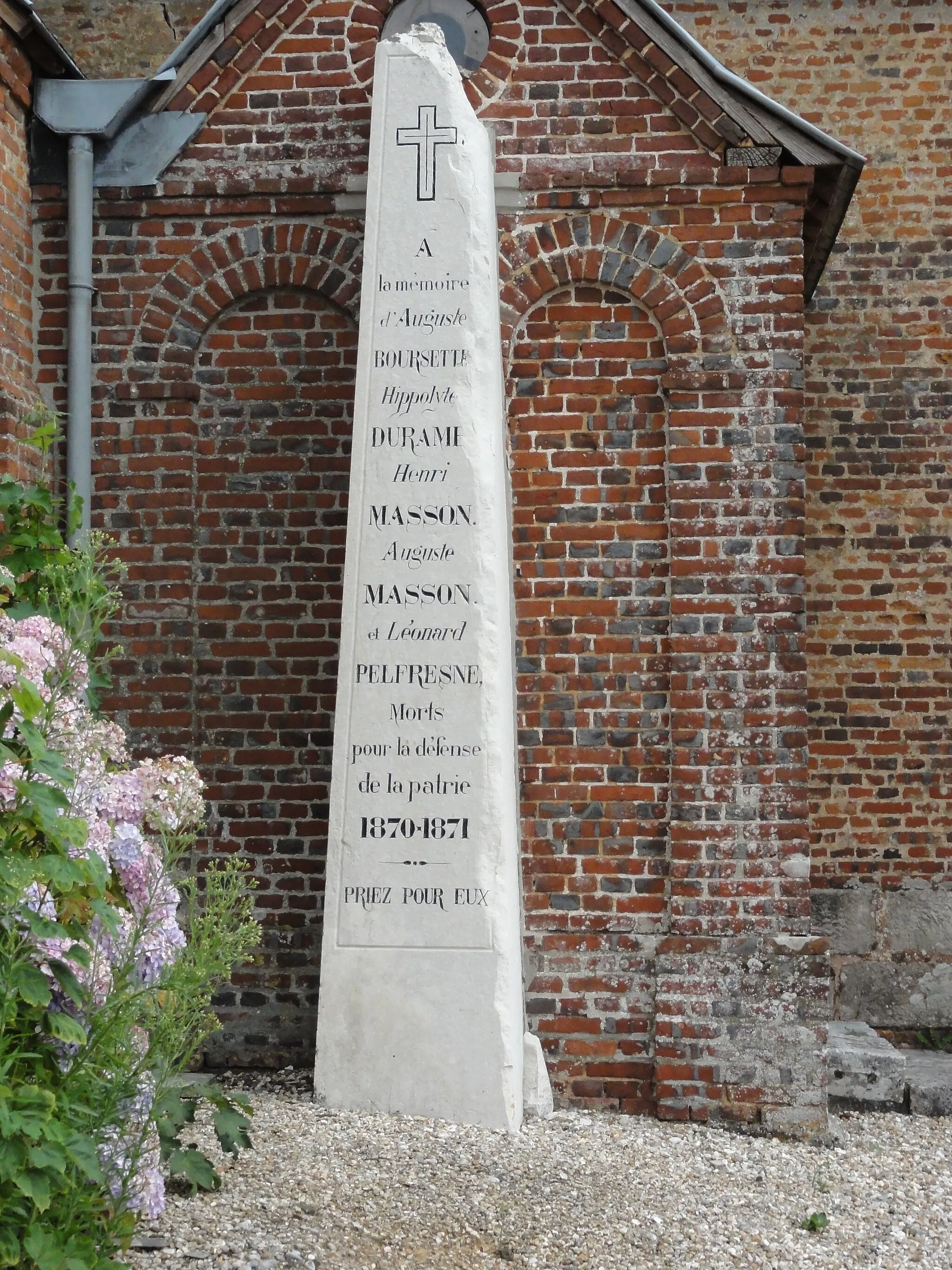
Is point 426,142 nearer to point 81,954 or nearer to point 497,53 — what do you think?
point 497,53

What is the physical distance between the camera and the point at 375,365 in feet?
16.9

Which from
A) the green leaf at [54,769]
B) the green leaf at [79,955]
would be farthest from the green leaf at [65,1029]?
the green leaf at [54,769]

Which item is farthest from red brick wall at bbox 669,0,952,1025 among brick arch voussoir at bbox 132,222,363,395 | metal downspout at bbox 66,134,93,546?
metal downspout at bbox 66,134,93,546

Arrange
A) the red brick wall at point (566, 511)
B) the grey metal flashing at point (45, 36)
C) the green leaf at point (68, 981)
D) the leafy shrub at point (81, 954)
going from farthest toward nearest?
the grey metal flashing at point (45, 36) < the red brick wall at point (566, 511) < the green leaf at point (68, 981) < the leafy shrub at point (81, 954)

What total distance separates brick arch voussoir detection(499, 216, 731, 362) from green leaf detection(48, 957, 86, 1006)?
3.59 metres

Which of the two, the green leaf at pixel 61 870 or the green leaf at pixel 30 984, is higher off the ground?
the green leaf at pixel 61 870

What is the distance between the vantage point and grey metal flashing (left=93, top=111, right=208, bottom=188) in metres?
6.05

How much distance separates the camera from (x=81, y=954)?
3.05 metres

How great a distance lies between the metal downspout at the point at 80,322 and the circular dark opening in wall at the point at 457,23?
57.9 inches

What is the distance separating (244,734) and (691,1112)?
2.44m

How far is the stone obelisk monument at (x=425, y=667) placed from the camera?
4.76 meters

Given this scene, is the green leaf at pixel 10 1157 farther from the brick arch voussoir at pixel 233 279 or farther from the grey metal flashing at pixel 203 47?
the grey metal flashing at pixel 203 47

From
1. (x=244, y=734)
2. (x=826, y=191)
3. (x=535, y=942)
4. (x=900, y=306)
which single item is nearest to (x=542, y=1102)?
(x=535, y=942)

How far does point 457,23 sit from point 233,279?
1503 millimetres
